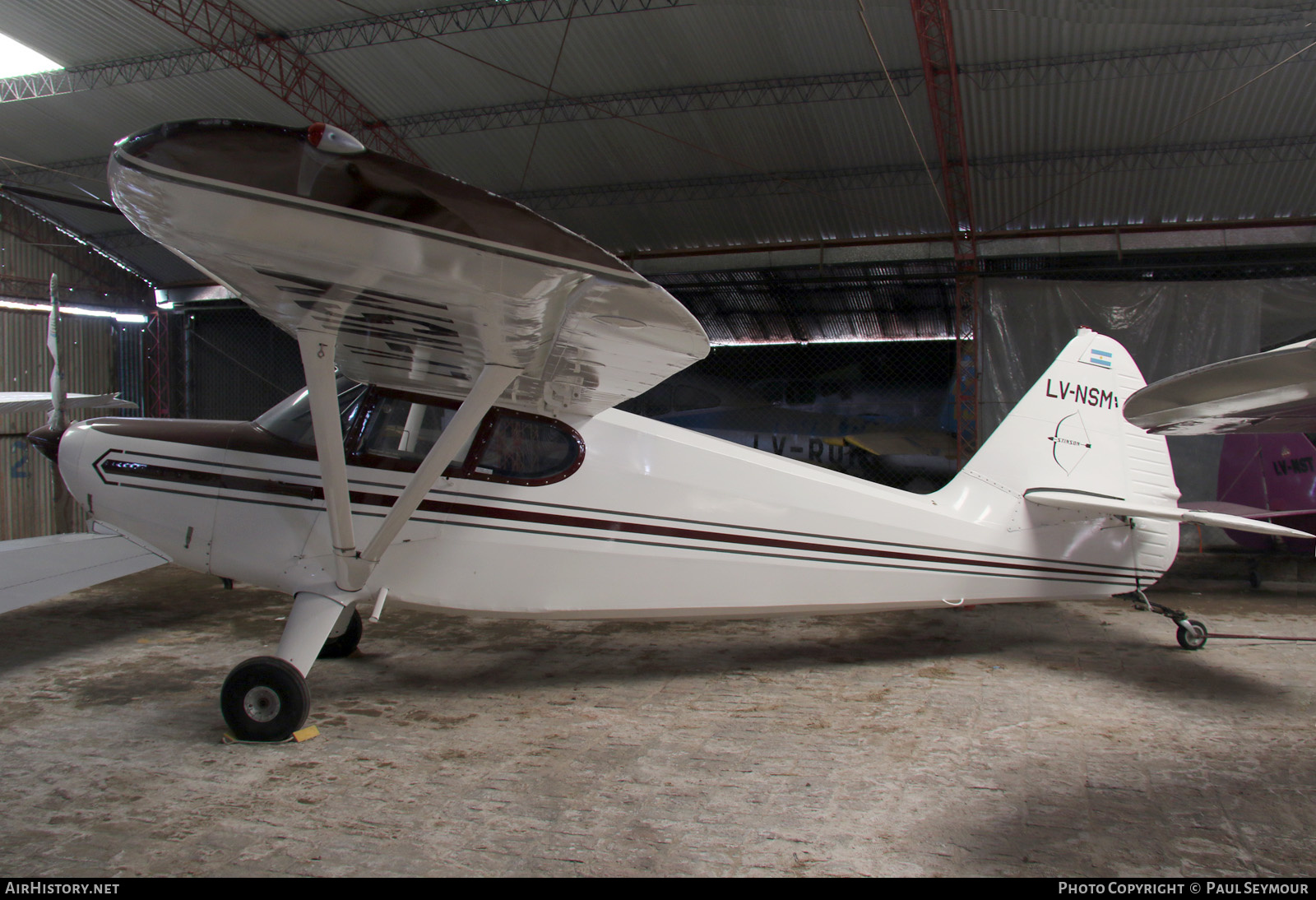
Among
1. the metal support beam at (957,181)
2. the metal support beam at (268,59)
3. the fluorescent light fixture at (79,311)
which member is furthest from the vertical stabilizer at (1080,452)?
the fluorescent light fixture at (79,311)

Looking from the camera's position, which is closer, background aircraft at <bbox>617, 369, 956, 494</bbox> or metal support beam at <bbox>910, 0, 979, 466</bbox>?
metal support beam at <bbox>910, 0, 979, 466</bbox>

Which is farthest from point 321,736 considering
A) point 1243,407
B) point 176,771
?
point 1243,407

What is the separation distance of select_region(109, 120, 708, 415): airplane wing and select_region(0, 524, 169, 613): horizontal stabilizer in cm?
265

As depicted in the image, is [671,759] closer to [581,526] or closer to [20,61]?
[581,526]

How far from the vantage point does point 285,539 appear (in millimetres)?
3812

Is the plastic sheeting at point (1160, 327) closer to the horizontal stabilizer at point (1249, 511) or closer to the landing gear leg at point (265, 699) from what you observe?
the horizontal stabilizer at point (1249, 511)

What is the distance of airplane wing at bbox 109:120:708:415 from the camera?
6.05 ft

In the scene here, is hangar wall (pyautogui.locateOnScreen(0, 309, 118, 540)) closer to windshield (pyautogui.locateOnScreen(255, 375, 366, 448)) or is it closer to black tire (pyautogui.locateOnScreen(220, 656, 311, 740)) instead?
windshield (pyautogui.locateOnScreen(255, 375, 366, 448))

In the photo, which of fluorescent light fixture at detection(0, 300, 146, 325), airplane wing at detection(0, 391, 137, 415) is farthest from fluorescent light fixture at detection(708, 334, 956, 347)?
fluorescent light fixture at detection(0, 300, 146, 325)

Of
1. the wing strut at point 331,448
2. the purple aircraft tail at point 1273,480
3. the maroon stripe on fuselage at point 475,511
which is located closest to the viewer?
the wing strut at point 331,448

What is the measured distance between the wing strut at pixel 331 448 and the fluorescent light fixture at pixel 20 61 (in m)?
10.7

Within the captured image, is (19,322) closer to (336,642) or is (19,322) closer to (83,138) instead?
(83,138)

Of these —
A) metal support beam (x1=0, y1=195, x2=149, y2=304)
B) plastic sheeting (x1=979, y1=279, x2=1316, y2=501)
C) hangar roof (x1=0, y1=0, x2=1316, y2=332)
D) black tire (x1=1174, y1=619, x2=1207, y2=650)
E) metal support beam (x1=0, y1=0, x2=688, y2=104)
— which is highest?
metal support beam (x1=0, y1=0, x2=688, y2=104)

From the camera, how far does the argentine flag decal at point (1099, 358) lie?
5062mm
